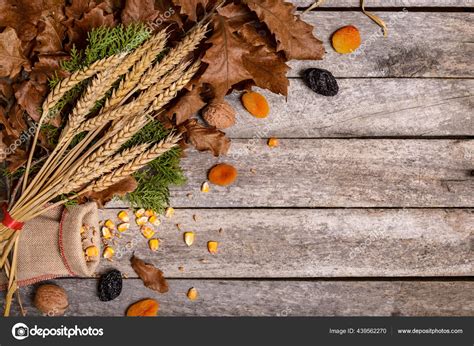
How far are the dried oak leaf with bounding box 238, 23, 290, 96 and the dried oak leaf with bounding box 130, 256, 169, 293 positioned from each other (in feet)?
1.75

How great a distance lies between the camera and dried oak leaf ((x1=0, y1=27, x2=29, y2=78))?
119 cm

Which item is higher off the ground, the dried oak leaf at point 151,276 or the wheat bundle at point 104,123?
the wheat bundle at point 104,123

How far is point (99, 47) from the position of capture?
123 centimetres

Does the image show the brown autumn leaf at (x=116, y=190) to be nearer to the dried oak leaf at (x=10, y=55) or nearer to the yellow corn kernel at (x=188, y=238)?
the yellow corn kernel at (x=188, y=238)

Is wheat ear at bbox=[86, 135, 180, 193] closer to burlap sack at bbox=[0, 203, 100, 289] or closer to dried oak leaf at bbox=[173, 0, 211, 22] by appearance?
burlap sack at bbox=[0, 203, 100, 289]

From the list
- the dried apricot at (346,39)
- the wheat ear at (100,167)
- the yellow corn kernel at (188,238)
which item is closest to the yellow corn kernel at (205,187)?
the yellow corn kernel at (188,238)

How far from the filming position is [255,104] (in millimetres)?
1395

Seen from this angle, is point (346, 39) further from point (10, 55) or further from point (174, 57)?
point (10, 55)

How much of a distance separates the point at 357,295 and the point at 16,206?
869 millimetres

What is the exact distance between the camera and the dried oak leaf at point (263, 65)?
4.21 ft

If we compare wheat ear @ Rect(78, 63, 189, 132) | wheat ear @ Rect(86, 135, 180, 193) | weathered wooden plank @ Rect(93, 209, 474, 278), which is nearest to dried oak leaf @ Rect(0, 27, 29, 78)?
wheat ear @ Rect(78, 63, 189, 132)

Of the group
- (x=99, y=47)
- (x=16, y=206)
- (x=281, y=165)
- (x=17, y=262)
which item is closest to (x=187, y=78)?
(x=99, y=47)

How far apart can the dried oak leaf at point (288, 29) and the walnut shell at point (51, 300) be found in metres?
0.81

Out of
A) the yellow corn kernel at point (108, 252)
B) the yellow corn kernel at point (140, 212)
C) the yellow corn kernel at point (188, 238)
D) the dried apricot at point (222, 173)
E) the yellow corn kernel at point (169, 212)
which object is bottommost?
the yellow corn kernel at point (108, 252)
